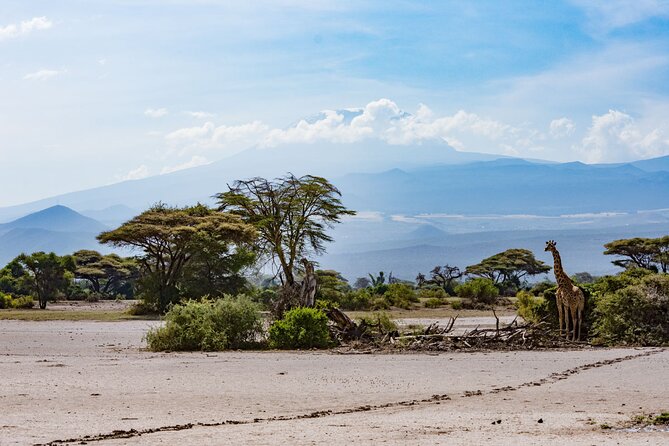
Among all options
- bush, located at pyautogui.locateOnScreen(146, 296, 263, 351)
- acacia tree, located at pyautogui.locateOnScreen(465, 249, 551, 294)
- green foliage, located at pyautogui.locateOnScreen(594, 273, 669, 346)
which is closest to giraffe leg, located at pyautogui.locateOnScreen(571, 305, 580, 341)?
green foliage, located at pyautogui.locateOnScreen(594, 273, 669, 346)

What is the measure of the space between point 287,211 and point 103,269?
37080 mm

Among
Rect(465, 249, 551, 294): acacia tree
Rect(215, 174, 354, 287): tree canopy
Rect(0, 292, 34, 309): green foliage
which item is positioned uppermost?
Rect(215, 174, 354, 287): tree canopy

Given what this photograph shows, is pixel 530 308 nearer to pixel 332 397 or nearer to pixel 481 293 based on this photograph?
pixel 332 397

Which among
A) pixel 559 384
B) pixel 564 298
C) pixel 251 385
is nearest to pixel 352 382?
pixel 251 385

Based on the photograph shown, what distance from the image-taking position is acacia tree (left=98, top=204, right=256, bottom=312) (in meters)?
44.6

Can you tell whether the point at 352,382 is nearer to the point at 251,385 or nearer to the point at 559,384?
the point at 251,385

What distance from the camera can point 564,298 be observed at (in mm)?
24516

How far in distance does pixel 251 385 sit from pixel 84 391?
2.96m

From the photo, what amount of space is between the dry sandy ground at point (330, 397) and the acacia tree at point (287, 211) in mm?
23738

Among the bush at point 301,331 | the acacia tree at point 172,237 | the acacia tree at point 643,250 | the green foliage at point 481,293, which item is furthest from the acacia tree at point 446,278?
the bush at point 301,331

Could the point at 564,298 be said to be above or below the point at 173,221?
below

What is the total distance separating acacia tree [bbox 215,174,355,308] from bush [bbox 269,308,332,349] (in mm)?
21519

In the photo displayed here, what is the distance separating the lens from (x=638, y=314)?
2391cm

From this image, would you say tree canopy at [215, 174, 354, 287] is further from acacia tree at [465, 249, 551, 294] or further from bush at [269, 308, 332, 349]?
acacia tree at [465, 249, 551, 294]
